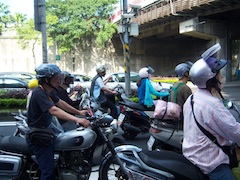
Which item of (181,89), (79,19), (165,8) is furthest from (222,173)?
(79,19)

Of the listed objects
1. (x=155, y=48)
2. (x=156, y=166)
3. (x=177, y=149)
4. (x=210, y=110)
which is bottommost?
(x=177, y=149)

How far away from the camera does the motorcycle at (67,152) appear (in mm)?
3734

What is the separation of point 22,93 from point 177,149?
10.0 metres

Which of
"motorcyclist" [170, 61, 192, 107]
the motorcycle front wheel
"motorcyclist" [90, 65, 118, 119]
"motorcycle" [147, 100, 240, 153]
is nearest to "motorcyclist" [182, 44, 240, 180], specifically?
the motorcycle front wheel

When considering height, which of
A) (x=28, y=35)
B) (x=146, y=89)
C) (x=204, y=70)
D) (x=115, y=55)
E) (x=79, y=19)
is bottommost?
(x=146, y=89)

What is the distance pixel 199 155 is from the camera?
8.36ft

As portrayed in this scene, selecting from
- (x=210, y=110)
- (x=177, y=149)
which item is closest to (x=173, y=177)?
(x=210, y=110)

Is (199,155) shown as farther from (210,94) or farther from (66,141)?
(66,141)

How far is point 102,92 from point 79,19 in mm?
29493

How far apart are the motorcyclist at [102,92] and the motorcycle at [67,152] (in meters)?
3.82

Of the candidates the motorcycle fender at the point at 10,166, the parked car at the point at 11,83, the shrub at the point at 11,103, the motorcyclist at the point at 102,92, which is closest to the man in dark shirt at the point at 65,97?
the motorcycle fender at the point at 10,166

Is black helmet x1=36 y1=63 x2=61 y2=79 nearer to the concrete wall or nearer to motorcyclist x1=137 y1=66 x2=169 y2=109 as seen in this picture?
motorcyclist x1=137 y1=66 x2=169 y2=109

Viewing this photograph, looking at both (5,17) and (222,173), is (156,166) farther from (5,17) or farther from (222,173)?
(5,17)

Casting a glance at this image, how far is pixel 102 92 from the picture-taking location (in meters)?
7.98
